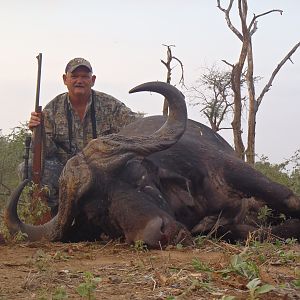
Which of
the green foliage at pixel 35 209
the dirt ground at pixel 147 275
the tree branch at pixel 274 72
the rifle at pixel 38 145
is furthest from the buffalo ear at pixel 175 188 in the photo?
the tree branch at pixel 274 72

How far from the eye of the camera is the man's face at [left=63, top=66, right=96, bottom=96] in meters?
7.30

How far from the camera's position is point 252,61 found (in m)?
17.9

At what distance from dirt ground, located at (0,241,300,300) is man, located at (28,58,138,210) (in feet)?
10.5

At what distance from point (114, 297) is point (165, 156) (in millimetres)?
2801

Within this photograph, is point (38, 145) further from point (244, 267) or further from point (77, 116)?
point (244, 267)

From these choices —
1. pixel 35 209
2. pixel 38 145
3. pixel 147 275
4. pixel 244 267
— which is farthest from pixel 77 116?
pixel 244 267

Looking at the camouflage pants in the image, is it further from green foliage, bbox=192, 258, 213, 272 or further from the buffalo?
green foliage, bbox=192, 258, 213, 272

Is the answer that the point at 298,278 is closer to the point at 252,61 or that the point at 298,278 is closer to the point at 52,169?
the point at 52,169

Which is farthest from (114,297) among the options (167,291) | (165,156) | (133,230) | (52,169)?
(52,169)

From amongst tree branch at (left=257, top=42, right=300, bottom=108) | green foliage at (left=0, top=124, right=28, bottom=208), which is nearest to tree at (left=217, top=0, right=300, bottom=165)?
tree branch at (left=257, top=42, right=300, bottom=108)

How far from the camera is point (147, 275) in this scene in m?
3.09

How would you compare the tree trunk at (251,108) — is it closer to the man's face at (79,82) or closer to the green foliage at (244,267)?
the man's face at (79,82)

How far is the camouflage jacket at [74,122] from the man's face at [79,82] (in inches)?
6.3

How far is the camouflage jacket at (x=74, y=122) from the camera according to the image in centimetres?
736
